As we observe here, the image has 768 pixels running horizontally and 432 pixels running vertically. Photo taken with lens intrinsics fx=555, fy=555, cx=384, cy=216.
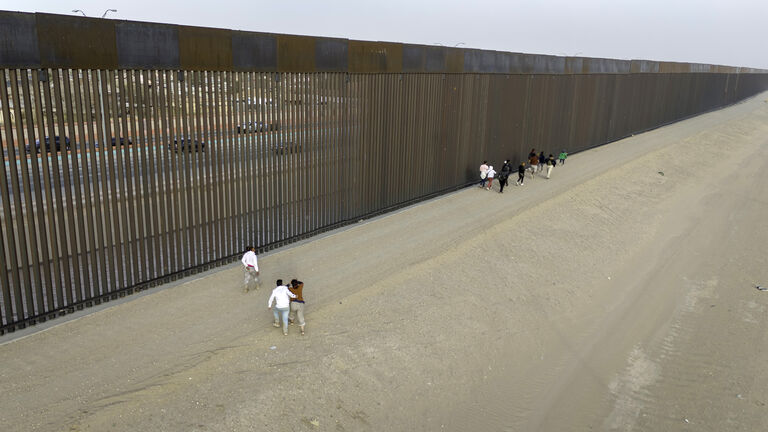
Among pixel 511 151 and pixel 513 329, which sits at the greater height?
pixel 511 151

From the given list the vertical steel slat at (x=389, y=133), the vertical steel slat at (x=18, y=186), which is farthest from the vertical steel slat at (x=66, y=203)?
the vertical steel slat at (x=389, y=133)

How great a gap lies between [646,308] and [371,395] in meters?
8.95

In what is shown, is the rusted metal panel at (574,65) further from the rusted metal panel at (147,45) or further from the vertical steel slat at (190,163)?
the rusted metal panel at (147,45)

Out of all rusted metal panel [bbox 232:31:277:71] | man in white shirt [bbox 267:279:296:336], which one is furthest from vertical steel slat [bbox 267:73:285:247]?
man in white shirt [bbox 267:279:296:336]

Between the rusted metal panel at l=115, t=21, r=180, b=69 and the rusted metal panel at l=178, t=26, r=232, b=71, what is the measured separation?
0.17m

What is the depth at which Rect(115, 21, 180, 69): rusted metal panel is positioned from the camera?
10391mm

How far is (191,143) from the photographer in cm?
1205

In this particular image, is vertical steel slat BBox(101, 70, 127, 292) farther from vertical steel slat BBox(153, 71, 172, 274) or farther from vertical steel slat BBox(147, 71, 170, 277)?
vertical steel slat BBox(153, 71, 172, 274)

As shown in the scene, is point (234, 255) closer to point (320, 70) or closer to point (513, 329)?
point (320, 70)

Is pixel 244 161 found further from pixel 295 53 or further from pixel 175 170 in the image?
pixel 295 53

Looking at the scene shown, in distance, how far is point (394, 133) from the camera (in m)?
18.0

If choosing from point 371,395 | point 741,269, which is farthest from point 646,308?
point 371,395

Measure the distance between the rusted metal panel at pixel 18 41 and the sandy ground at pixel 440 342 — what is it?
4625mm

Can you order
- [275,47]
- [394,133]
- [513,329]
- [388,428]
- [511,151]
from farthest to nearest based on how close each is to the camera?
1. [511,151]
2. [394,133]
3. [275,47]
4. [513,329]
5. [388,428]
